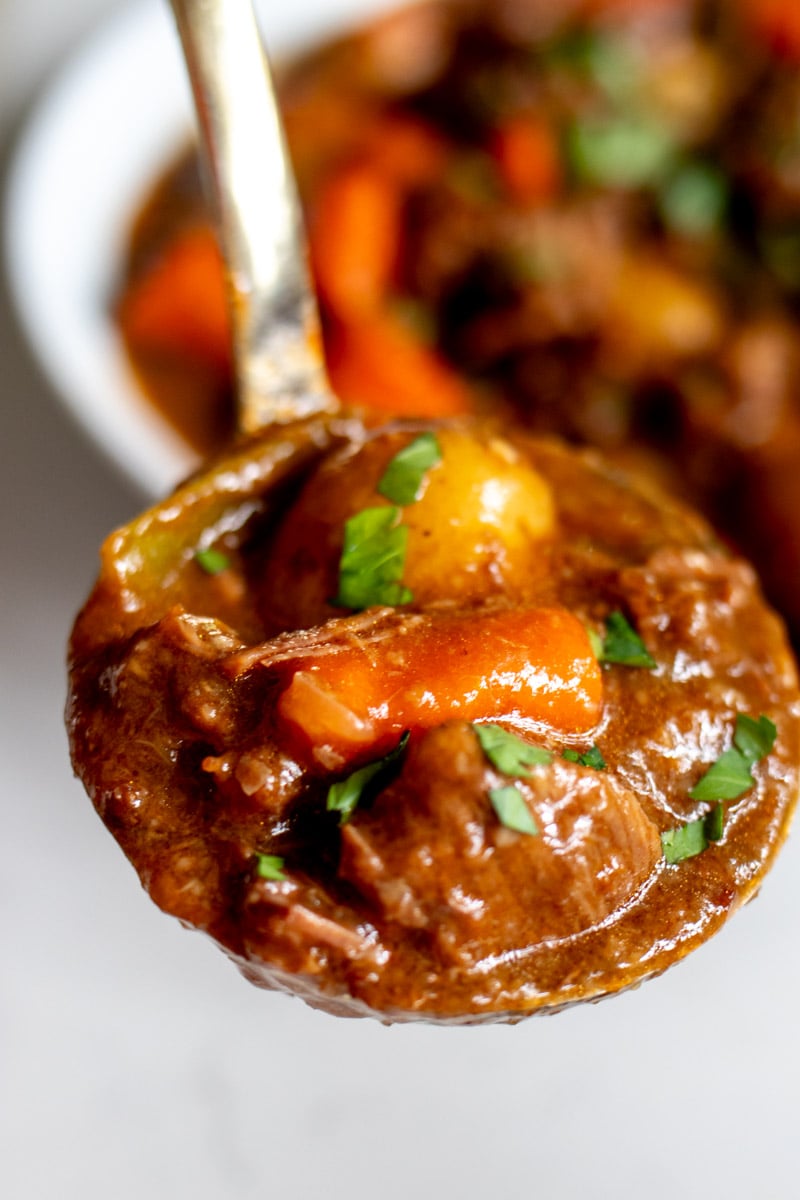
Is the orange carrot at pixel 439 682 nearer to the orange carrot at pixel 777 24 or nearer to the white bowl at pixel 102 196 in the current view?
the white bowl at pixel 102 196

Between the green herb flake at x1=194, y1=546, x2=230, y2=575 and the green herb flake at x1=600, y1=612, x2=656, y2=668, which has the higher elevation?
the green herb flake at x1=194, y1=546, x2=230, y2=575

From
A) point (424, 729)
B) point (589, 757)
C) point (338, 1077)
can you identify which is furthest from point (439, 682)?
point (338, 1077)

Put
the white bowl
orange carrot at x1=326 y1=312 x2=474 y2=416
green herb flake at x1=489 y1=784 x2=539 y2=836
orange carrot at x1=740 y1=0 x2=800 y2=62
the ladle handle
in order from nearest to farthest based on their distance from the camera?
1. green herb flake at x1=489 y1=784 x2=539 y2=836
2. the ladle handle
3. the white bowl
4. orange carrot at x1=326 y1=312 x2=474 y2=416
5. orange carrot at x1=740 y1=0 x2=800 y2=62

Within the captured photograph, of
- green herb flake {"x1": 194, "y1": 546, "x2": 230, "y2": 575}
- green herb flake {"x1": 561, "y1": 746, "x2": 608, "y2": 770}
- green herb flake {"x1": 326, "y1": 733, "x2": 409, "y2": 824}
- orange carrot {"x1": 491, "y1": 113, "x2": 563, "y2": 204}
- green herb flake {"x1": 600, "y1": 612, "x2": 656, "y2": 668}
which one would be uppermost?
orange carrot {"x1": 491, "y1": 113, "x2": 563, "y2": 204}

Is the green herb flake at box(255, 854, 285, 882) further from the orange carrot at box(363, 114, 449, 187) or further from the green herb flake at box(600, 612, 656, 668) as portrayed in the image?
the orange carrot at box(363, 114, 449, 187)

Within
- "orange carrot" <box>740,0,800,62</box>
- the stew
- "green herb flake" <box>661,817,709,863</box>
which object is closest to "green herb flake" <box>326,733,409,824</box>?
"green herb flake" <box>661,817,709,863</box>

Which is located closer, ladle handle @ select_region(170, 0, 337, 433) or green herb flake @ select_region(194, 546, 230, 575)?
green herb flake @ select_region(194, 546, 230, 575)
